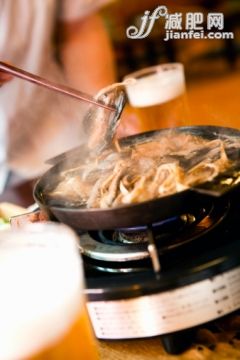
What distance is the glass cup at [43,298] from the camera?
675 millimetres

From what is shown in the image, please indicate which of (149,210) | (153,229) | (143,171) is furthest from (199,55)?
(149,210)

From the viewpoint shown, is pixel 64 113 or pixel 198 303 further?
pixel 64 113

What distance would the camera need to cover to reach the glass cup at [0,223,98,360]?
675 mm

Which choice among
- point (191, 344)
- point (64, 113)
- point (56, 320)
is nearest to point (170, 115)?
point (64, 113)

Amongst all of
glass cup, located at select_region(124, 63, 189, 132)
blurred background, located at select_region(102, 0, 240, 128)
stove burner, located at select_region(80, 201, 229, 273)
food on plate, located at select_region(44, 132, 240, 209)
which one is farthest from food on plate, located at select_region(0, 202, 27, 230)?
blurred background, located at select_region(102, 0, 240, 128)

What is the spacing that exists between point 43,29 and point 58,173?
3.93 feet

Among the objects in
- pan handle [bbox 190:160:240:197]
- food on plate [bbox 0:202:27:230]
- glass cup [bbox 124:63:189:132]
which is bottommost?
food on plate [bbox 0:202:27:230]

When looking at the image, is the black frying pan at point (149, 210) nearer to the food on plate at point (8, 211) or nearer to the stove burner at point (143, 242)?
the stove burner at point (143, 242)

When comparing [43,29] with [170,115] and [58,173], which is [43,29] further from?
[58,173]

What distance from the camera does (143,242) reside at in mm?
1021

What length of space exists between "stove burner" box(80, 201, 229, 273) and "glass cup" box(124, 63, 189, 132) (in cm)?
83

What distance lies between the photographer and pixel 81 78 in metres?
2.35

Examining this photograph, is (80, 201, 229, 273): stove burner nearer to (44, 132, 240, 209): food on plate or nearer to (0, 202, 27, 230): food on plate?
(44, 132, 240, 209): food on plate

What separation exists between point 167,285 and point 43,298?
27 centimetres
